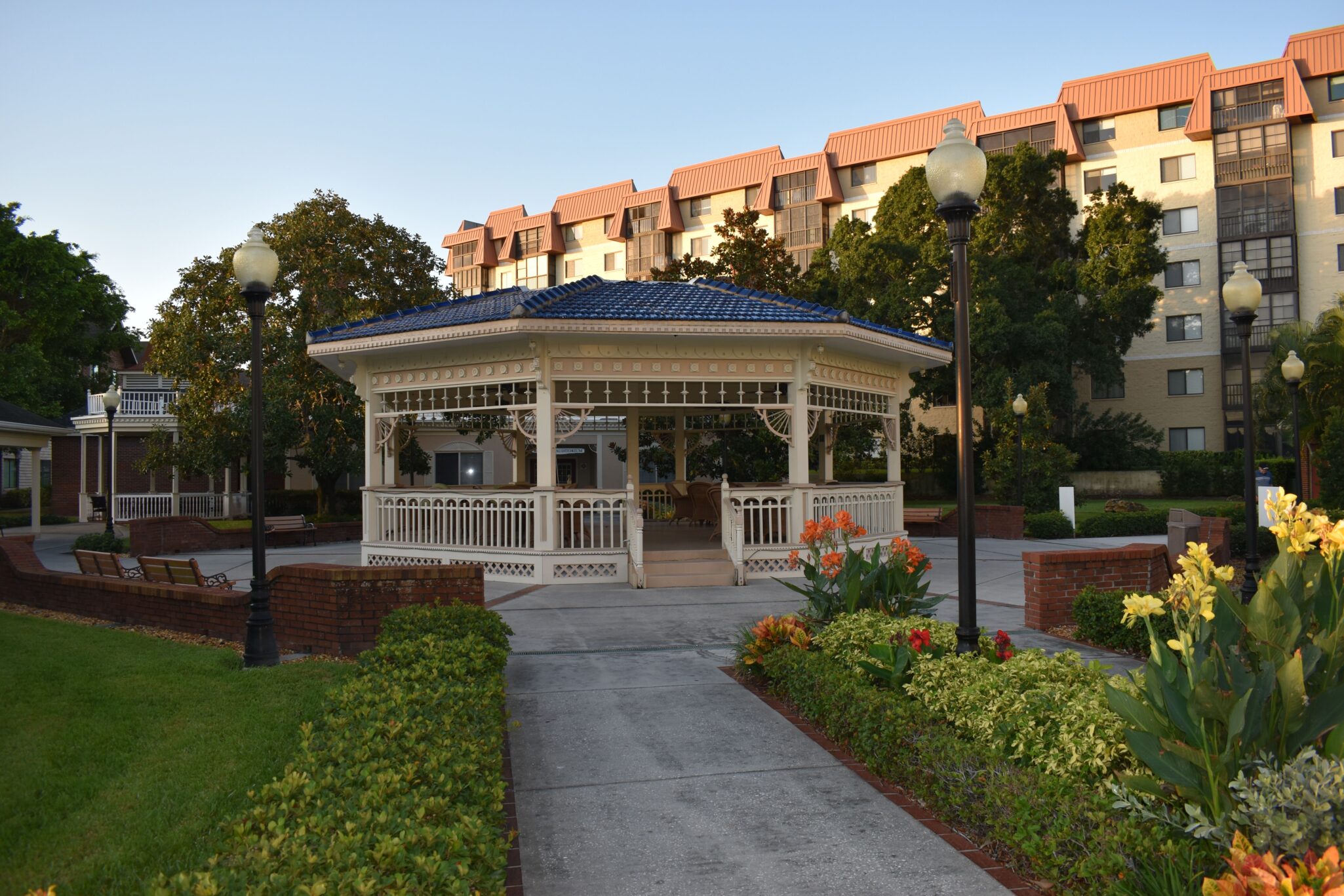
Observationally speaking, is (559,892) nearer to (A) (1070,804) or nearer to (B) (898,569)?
(A) (1070,804)

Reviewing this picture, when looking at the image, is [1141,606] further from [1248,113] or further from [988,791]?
[1248,113]

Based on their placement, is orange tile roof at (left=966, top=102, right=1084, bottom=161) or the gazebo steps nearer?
the gazebo steps

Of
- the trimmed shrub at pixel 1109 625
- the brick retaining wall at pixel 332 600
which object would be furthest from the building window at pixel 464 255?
the trimmed shrub at pixel 1109 625

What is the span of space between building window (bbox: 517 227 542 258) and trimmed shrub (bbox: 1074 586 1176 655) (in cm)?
5303

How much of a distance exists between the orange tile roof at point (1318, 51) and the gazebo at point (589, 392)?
106 ft

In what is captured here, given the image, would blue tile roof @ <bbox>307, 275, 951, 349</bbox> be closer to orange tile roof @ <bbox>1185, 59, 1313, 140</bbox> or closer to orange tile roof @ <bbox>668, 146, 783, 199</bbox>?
orange tile roof @ <bbox>1185, 59, 1313, 140</bbox>

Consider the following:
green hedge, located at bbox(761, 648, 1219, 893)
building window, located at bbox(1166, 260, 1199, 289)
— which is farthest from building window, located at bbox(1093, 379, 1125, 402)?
green hedge, located at bbox(761, 648, 1219, 893)

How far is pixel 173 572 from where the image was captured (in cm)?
1089

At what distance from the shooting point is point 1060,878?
3.68 meters

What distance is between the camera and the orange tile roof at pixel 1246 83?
36906 mm

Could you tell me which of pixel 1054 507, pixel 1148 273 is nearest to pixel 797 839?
pixel 1054 507

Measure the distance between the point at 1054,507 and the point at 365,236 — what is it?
20425 mm

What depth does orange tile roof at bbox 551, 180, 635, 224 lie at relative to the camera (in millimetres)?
55562

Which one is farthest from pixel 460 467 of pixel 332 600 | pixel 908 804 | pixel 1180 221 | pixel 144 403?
pixel 908 804
